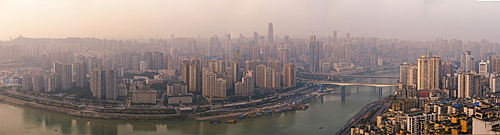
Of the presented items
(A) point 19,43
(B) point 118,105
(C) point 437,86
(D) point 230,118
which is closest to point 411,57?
(C) point 437,86

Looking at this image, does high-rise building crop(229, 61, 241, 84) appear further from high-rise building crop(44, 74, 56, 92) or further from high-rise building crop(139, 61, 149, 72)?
high-rise building crop(44, 74, 56, 92)

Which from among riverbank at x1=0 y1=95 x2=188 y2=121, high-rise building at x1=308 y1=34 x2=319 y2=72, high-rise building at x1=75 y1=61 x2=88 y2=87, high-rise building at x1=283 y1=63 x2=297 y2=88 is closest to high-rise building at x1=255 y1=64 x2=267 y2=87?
high-rise building at x1=283 y1=63 x2=297 y2=88

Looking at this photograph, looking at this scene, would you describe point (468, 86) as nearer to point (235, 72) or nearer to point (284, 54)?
point (235, 72)

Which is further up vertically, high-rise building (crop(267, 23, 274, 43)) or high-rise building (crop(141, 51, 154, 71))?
high-rise building (crop(267, 23, 274, 43))

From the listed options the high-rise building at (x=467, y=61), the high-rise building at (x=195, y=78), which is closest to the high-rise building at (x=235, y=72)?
the high-rise building at (x=195, y=78)

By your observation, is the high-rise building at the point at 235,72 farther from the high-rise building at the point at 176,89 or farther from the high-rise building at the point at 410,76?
the high-rise building at the point at 410,76

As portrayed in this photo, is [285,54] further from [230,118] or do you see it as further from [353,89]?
[230,118]
